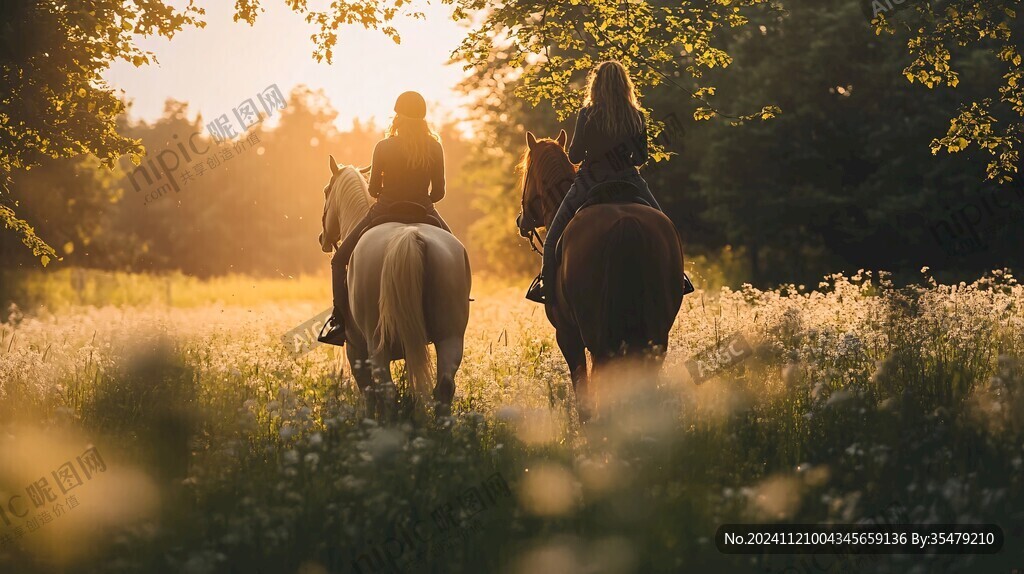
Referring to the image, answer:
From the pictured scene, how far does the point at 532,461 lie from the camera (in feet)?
19.8

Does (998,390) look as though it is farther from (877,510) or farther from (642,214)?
(642,214)

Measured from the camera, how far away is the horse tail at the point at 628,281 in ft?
21.6

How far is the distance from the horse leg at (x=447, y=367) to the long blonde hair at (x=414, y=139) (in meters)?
1.67

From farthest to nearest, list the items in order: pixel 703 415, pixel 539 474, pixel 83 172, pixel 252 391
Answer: pixel 83 172 → pixel 252 391 → pixel 703 415 → pixel 539 474

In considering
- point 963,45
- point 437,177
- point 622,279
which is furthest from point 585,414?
point 963,45

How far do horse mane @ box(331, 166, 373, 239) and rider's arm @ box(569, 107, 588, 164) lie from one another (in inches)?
80.3

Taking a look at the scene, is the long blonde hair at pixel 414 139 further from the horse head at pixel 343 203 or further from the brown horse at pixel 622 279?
the brown horse at pixel 622 279

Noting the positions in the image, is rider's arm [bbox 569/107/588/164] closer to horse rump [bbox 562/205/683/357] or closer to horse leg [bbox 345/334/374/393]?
horse rump [bbox 562/205/683/357]

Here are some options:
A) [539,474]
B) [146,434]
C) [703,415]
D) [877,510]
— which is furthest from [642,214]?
[146,434]

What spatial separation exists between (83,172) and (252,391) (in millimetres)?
30300

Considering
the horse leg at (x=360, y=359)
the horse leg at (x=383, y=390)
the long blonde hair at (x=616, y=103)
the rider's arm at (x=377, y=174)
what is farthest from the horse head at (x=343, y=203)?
the long blonde hair at (x=616, y=103)

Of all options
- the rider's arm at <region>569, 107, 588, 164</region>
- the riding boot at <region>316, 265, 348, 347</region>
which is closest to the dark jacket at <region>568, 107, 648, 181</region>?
the rider's arm at <region>569, 107, 588, 164</region>

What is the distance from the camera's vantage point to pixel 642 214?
6.77 metres

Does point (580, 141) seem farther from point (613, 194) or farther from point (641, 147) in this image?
point (613, 194)
